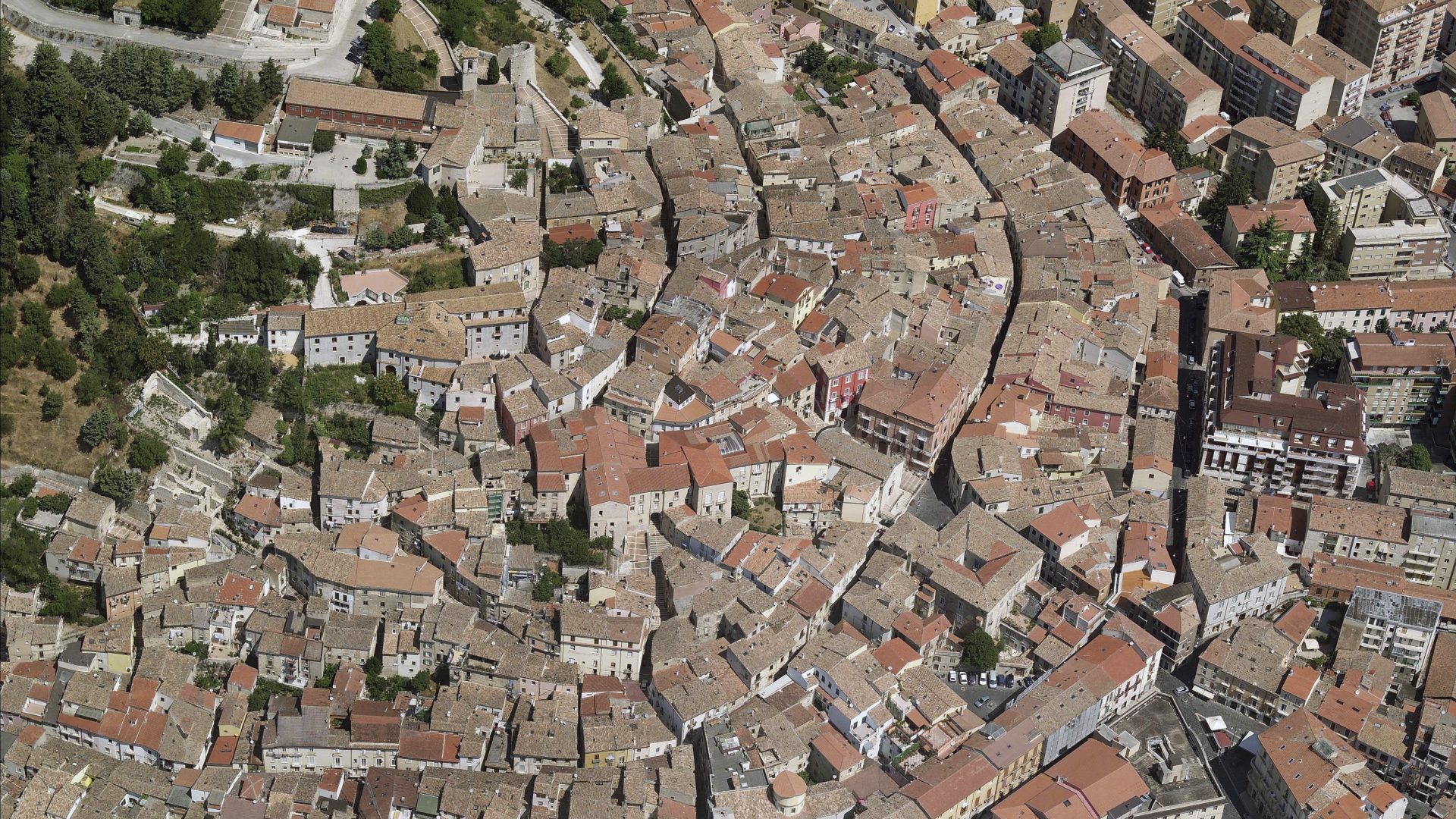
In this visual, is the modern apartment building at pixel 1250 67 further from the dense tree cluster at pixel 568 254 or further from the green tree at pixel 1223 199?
the dense tree cluster at pixel 568 254

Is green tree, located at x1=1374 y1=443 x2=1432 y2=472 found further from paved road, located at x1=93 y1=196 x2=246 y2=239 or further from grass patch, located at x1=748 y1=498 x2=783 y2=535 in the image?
paved road, located at x1=93 y1=196 x2=246 y2=239

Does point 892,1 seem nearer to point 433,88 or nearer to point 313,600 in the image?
point 433,88

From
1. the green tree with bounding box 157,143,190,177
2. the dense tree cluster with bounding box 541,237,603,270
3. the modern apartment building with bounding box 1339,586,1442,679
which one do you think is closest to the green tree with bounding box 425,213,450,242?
the dense tree cluster with bounding box 541,237,603,270

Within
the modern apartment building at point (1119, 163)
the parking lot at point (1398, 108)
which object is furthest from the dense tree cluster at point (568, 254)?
the parking lot at point (1398, 108)

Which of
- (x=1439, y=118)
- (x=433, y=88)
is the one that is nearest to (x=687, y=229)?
(x=433, y=88)

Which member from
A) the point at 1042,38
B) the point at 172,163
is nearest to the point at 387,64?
the point at 172,163
